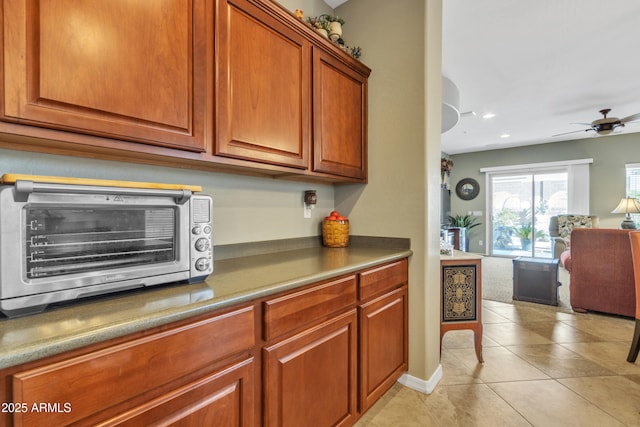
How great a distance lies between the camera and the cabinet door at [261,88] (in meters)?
1.33

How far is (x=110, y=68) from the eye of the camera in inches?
39.4

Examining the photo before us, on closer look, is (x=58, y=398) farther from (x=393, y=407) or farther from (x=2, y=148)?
(x=393, y=407)

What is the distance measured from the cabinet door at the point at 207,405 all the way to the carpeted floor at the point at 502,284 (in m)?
3.85

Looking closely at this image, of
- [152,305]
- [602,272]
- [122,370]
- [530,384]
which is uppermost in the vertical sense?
[152,305]

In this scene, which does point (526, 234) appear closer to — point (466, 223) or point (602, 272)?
point (466, 223)

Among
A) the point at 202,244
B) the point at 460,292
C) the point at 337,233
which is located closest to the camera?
the point at 202,244

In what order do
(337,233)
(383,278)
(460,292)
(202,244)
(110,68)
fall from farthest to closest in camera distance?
(460,292) → (337,233) → (383,278) → (202,244) → (110,68)

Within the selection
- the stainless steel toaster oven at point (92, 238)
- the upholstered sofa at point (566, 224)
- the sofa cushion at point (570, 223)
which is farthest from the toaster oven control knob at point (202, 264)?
the sofa cushion at point (570, 223)

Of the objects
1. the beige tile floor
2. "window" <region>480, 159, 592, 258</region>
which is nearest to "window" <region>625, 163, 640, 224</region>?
"window" <region>480, 159, 592, 258</region>

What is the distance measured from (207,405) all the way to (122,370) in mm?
304

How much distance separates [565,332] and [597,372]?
775 millimetres

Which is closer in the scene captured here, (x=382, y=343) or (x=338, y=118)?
(x=382, y=343)

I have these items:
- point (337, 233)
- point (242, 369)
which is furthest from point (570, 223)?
point (242, 369)

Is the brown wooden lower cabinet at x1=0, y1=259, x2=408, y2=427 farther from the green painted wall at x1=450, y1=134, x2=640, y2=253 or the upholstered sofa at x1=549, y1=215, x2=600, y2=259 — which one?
the green painted wall at x1=450, y1=134, x2=640, y2=253
